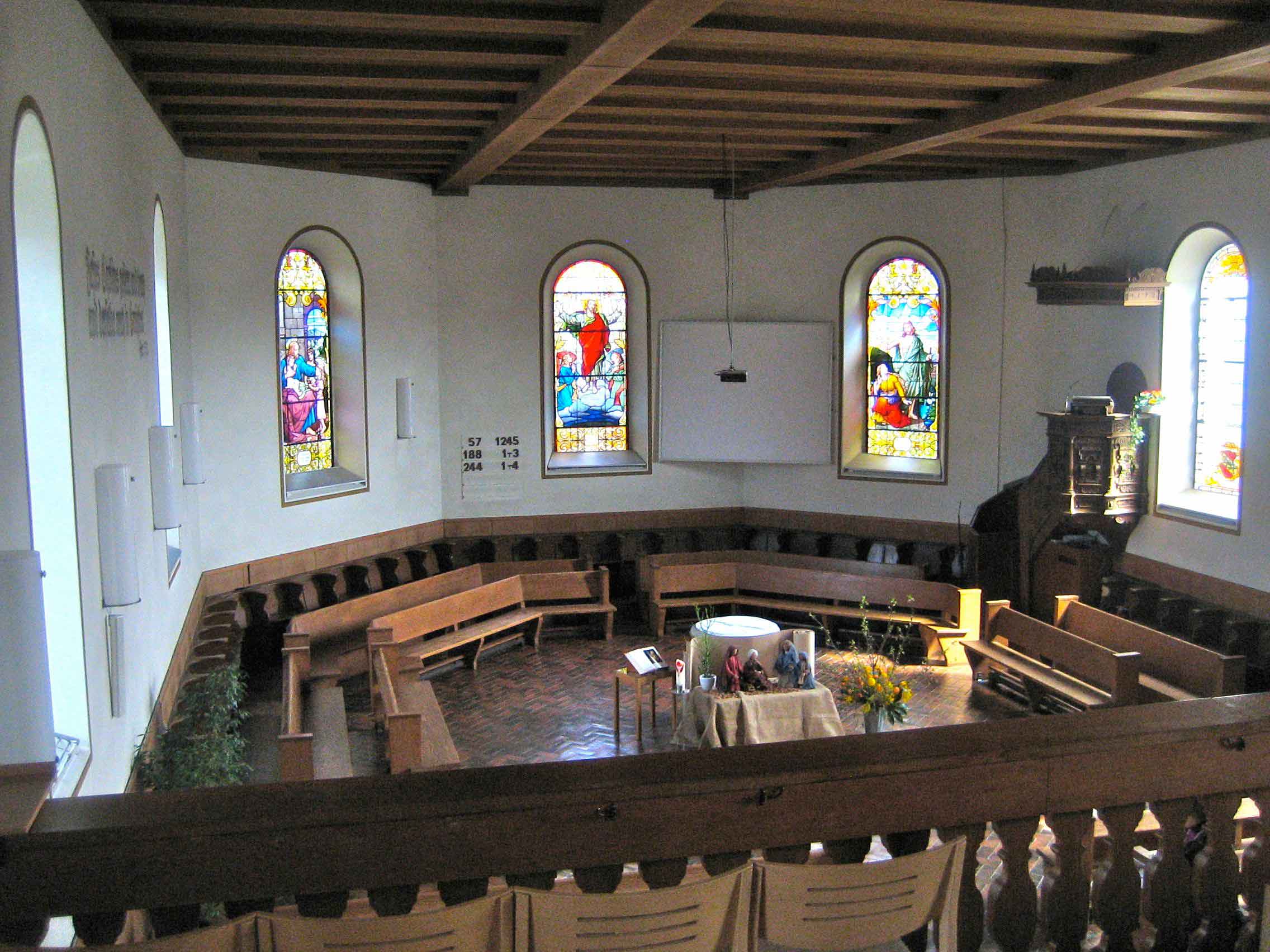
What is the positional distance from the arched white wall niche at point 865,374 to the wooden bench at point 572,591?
128 inches

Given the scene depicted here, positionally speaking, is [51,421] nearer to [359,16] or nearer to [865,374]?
[359,16]

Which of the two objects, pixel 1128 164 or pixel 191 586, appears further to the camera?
pixel 1128 164

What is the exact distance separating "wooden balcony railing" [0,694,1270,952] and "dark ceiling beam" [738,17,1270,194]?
5.21 m

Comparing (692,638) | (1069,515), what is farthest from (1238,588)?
(692,638)

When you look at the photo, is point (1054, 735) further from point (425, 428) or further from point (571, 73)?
point (425, 428)

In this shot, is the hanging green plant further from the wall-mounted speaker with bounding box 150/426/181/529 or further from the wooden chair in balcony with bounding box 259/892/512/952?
the wooden chair in balcony with bounding box 259/892/512/952

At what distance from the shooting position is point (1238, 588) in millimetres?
10055

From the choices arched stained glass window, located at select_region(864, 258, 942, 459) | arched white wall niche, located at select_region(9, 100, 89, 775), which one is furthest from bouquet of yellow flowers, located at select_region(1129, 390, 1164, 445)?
arched white wall niche, located at select_region(9, 100, 89, 775)

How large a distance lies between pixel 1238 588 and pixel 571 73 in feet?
22.8

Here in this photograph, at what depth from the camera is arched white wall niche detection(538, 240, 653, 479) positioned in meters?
13.8

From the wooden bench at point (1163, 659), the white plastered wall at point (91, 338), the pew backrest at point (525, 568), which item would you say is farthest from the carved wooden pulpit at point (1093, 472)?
the white plastered wall at point (91, 338)

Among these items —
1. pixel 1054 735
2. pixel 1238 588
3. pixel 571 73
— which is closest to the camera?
pixel 1054 735

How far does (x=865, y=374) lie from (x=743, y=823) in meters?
12.1

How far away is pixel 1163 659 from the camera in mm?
9047
